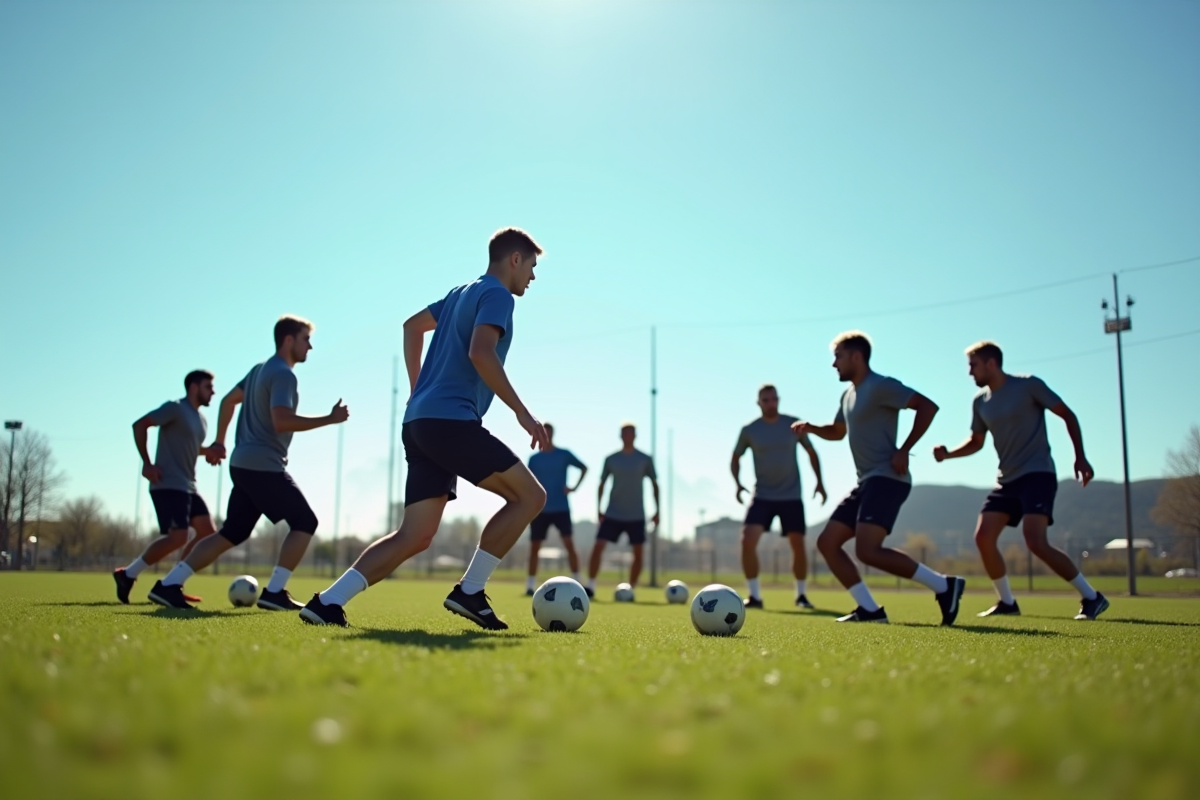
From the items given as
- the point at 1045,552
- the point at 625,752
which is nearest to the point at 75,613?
the point at 625,752

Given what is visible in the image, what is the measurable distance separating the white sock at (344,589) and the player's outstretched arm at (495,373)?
4.64 ft

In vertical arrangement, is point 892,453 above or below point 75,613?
above

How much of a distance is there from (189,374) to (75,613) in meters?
3.68

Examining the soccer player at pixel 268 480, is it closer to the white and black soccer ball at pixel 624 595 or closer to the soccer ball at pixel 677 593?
the white and black soccer ball at pixel 624 595

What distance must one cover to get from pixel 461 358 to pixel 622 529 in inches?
421

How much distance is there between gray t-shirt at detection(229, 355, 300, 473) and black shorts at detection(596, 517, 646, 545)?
27.5 ft

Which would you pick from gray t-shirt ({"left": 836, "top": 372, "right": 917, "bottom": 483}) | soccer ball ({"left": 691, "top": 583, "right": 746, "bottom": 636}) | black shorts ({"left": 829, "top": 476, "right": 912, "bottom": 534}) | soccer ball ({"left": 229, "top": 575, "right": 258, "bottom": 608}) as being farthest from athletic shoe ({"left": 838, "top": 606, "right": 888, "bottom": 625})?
soccer ball ({"left": 229, "top": 575, "right": 258, "bottom": 608})

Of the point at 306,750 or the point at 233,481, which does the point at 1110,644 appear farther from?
the point at 233,481

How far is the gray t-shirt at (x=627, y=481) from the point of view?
1570 centimetres

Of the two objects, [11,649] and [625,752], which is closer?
[625,752]

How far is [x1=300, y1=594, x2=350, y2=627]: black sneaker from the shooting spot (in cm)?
532

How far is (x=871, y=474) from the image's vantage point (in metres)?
8.33

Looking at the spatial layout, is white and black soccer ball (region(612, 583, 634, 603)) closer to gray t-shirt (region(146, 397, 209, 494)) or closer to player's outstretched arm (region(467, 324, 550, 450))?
gray t-shirt (region(146, 397, 209, 494))

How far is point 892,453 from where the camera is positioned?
27.4 feet
